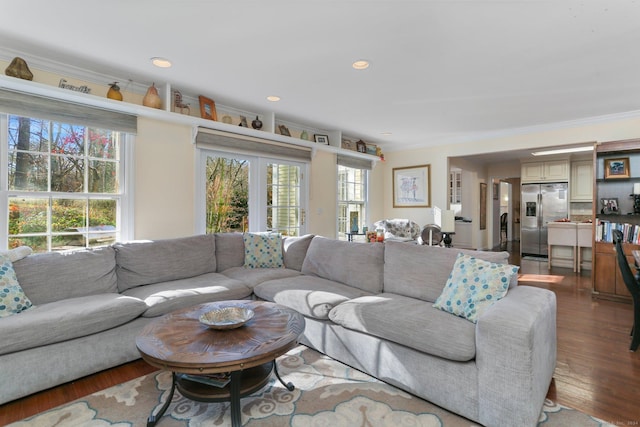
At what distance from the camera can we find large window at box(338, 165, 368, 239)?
600cm

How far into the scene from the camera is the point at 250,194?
4.55m

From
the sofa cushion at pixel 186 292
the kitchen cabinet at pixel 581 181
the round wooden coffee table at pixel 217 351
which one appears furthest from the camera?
the kitchen cabinet at pixel 581 181

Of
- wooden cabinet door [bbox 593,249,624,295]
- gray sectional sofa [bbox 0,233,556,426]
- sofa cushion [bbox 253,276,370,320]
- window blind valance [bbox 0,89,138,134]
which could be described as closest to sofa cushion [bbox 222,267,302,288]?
gray sectional sofa [bbox 0,233,556,426]

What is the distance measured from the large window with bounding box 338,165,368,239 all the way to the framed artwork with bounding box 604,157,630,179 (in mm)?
3660

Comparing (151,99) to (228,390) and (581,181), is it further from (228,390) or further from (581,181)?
(581,181)

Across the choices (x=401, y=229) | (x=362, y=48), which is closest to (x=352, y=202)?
(x=401, y=229)

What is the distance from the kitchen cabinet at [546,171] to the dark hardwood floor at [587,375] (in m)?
3.96

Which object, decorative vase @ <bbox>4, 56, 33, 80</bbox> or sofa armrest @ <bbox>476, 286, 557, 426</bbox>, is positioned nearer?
sofa armrest @ <bbox>476, 286, 557, 426</bbox>

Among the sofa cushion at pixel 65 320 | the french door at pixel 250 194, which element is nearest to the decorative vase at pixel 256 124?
the french door at pixel 250 194

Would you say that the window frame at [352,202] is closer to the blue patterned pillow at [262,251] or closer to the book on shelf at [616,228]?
the blue patterned pillow at [262,251]

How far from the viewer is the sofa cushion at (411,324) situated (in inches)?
70.1

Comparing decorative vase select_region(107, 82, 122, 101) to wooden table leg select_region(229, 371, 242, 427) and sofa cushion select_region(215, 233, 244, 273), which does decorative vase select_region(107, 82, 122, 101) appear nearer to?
sofa cushion select_region(215, 233, 244, 273)

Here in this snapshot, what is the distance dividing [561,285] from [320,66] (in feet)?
15.8

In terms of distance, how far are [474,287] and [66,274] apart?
306cm
